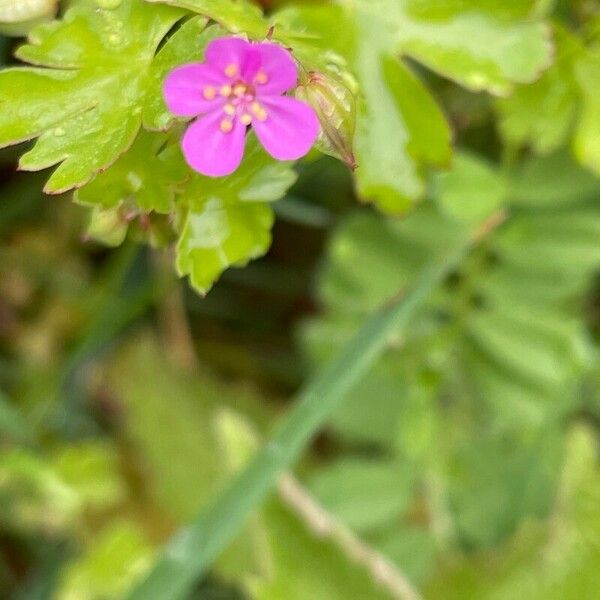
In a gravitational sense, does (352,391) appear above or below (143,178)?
below

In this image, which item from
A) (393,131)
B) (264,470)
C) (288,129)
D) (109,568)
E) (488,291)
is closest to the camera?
(288,129)

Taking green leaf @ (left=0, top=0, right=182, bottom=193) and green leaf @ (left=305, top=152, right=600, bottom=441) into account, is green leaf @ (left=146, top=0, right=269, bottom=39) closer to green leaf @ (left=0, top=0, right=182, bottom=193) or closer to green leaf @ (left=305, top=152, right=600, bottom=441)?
green leaf @ (left=0, top=0, right=182, bottom=193)

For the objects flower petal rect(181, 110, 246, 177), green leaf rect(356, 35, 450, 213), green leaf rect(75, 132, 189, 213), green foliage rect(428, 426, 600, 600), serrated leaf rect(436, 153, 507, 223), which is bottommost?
green foliage rect(428, 426, 600, 600)

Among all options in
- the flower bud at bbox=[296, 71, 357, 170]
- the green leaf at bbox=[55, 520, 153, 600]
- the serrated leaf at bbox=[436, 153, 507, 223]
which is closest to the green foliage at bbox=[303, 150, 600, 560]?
the serrated leaf at bbox=[436, 153, 507, 223]

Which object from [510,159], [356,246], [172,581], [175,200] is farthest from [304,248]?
[175,200]

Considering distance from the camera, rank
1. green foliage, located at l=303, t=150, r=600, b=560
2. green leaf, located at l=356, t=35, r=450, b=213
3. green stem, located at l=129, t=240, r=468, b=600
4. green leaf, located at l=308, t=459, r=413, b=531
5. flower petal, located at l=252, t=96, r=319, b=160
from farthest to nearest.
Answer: green leaf, located at l=308, t=459, r=413, b=531
green foliage, located at l=303, t=150, r=600, b=560
green stem, located at l=129, t=240, r=468, b=600
green leaf, located at l=356, t=35, r=450, b=213
flower petal, located at l=252, t=96, r=319, b=160

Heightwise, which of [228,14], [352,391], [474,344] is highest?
[228,14]

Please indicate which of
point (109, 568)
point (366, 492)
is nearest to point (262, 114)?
point (366, 492)

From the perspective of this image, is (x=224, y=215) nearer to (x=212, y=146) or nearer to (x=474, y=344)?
(x=212, y=146)
